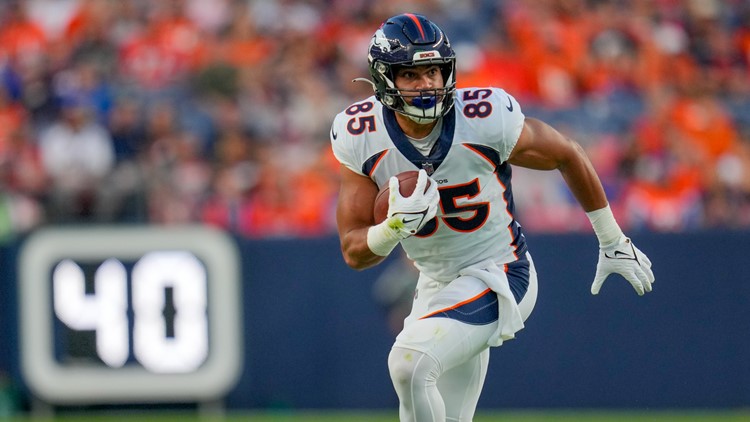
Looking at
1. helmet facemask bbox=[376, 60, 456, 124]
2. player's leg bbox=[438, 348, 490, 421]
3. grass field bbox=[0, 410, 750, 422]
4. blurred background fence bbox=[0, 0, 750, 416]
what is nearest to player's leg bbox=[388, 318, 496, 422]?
player's leg bbox=[438, 348, 490, 421]

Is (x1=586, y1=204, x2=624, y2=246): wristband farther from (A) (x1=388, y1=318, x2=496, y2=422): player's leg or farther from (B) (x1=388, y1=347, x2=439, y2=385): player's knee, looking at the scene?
(B) (x1=388, y1=347, x2=439, y2=385): player's knee

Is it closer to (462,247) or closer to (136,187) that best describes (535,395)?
(136,187)

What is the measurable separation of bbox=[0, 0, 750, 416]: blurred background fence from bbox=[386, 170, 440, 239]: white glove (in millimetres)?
4625

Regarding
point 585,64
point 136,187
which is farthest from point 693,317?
point 136,187

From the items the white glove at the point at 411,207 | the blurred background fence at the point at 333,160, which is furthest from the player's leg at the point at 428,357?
the blurred background fence at the point at 333,160

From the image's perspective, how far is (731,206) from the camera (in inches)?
399

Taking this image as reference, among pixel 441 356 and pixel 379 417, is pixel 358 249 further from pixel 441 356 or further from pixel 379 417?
pixel 379 417

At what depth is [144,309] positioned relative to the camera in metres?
9.23

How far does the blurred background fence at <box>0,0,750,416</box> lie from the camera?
9258mm

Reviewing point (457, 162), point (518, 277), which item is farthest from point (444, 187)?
point (518, 277)

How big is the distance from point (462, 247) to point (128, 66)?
757cm

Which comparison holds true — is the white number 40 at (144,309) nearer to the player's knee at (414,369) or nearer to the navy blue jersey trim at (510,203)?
the navy blue jersey trim at (510,203)

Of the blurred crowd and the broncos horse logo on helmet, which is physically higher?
the broncos horse logo on helmet

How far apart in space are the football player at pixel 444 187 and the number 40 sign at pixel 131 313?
422 centimetres
